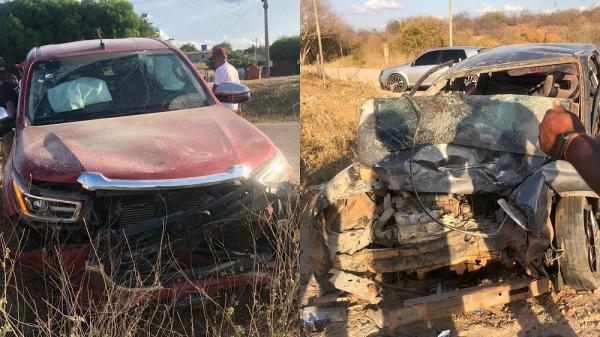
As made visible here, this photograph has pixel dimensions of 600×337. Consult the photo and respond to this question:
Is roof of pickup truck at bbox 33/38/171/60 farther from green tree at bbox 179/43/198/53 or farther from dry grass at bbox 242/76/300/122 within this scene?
dry grass at bbox 242/76/300/122

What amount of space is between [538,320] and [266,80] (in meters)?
2.43

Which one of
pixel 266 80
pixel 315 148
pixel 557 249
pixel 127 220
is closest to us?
pixel 127 220

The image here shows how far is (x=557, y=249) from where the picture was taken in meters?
3.55

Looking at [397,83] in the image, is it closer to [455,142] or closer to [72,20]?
[455,142]

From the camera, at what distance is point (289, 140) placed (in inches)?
97.7

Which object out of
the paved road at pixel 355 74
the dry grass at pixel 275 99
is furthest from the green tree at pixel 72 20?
the paved road at pixel 355 74

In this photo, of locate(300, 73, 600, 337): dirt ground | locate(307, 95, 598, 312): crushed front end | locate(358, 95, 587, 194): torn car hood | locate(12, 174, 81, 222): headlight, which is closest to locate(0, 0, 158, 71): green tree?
locate(12, 174, 81, 222): headlight

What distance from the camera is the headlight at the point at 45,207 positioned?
228 centimetres

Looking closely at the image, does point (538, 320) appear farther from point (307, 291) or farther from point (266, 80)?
point (266, 80)

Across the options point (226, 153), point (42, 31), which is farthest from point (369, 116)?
point (42, 31)

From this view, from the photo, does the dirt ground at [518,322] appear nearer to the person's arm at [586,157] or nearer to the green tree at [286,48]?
the green tree at [286,48]

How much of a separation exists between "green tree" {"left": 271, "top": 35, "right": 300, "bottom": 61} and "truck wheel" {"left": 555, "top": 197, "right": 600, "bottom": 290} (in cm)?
210

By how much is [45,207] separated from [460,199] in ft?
7.84

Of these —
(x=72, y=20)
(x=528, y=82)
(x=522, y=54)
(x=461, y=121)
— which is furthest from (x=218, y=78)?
(x=528, y=82)
